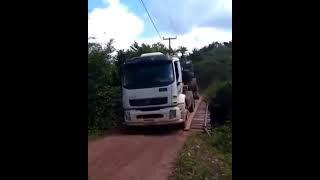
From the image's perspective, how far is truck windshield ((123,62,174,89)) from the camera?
34.0 feet

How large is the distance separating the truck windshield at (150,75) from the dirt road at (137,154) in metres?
1.27

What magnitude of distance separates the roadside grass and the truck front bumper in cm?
61

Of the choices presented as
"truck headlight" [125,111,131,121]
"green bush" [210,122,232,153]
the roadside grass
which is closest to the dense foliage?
"green bush" [210,122,232,153]

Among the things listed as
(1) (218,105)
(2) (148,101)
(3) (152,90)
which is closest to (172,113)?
(2) (148,101)

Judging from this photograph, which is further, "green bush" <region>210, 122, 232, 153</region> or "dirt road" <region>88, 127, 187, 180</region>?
"green bush" <region>210, 122, 232, 153</region>

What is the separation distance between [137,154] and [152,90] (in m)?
2.24

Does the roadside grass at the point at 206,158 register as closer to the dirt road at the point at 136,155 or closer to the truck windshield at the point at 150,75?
the dirt road at the point at 136,155

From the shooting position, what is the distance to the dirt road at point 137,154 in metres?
6.94

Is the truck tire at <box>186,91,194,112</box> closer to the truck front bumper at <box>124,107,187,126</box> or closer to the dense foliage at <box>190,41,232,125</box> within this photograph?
the dense foliage at <box>190,41,232,125</box>

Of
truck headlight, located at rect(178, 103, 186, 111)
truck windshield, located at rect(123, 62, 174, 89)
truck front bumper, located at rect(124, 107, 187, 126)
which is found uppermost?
truck windshield, located at rect(123, 62, 174, 89)

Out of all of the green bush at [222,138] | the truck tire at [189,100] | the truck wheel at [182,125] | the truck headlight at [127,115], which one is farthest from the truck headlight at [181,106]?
the truck tire at [189,100]

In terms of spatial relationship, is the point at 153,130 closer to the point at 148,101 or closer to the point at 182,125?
the point at 182,125
